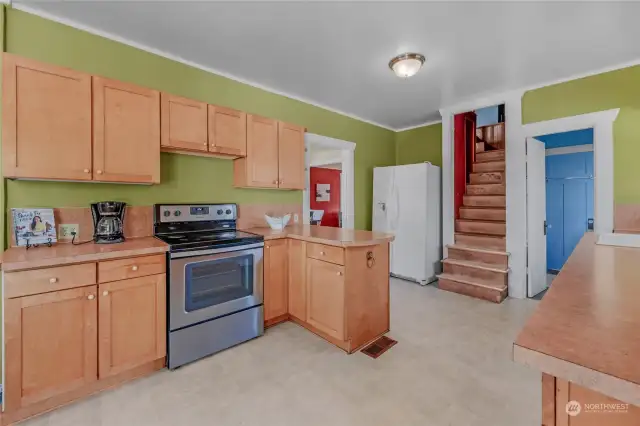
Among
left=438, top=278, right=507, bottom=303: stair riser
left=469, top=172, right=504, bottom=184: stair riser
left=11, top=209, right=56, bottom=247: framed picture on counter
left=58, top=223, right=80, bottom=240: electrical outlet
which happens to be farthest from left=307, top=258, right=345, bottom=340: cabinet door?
left=469, top=172, right=504, bottom=184: stair riser

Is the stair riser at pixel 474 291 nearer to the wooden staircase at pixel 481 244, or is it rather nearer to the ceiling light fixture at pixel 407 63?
the wooden staircase at pixel 481 244

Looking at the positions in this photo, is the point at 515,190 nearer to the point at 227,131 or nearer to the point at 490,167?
the point at 490,167

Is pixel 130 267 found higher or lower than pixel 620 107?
lower

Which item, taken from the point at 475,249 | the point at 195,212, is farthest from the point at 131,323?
the point at 475,249

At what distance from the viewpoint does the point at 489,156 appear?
5.30 metres

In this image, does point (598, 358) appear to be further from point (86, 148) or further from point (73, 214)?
point (73, 214)

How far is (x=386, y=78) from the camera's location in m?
3.27

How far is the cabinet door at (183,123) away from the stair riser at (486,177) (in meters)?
4.50

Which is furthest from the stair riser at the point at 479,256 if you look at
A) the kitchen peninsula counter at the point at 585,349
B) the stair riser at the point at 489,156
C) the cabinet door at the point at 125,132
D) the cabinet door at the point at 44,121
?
the cabinet door at the point at 44,121

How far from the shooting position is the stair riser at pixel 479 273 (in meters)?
3.73

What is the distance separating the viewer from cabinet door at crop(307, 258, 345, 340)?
2.43 meters

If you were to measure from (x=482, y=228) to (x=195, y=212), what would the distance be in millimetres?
3935

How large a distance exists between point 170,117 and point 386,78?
7.51 feet

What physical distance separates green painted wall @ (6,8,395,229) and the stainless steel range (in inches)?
9.8
